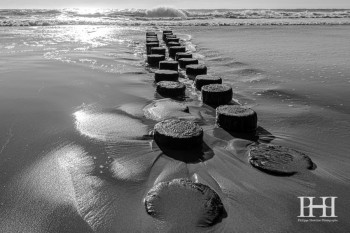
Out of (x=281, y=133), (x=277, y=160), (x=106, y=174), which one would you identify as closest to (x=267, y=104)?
(x=281, y=133)

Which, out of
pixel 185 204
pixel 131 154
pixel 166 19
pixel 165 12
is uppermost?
pixel 185 204

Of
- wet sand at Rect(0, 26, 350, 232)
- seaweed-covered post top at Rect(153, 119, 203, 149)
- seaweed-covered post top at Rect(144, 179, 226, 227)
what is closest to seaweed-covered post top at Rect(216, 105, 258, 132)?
wet sand at Rect(0, 26, 350, 232)

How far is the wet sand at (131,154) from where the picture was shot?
2.33m

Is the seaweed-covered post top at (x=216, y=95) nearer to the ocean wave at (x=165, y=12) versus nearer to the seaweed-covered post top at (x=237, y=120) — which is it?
the seaweed-covered post top at (x=237, y=120)

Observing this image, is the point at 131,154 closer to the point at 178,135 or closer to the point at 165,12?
the point at 178,135

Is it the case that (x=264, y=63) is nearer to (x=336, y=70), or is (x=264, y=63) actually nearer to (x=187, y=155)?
(x=336, y=70)

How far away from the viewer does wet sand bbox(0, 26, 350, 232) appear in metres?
2.33

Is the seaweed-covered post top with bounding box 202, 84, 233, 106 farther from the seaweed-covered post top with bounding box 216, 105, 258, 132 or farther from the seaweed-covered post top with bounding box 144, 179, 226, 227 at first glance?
the seaweed-covered post top with bounding box 144, 179, 226, 227

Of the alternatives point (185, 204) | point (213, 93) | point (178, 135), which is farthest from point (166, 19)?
point (185, 204)

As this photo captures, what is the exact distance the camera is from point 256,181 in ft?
9.17

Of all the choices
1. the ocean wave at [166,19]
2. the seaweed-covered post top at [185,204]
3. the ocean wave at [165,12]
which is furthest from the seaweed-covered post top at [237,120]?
the ocean wave at [165,12]

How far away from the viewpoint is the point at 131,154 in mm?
3262

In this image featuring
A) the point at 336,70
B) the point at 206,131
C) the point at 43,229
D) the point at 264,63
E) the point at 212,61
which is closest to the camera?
the point at 43,229

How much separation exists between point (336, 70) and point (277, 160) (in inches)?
198
